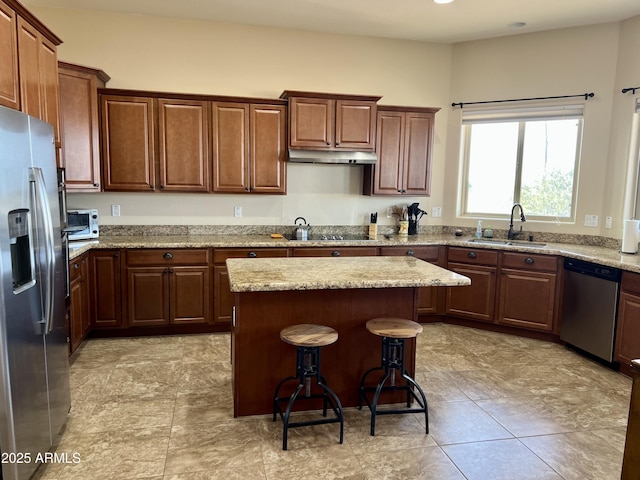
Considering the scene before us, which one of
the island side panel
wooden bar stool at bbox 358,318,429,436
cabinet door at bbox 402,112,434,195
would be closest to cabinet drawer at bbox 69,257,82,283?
the island side panel

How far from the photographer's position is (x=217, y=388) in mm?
3086

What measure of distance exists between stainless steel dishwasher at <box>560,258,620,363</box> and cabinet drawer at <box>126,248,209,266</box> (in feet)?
11.0

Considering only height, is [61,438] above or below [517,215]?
below

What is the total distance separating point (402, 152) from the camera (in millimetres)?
4762

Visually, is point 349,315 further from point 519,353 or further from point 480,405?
point 519,353

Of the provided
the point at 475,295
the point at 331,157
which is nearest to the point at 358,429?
the point at 475,295

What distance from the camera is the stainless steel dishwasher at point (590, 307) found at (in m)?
3.57

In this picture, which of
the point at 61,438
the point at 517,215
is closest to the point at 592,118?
the point at 517,215

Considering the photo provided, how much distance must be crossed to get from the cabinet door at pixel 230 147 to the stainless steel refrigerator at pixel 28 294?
6.76 feet

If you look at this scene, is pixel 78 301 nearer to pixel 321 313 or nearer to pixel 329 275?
pixel 321 313

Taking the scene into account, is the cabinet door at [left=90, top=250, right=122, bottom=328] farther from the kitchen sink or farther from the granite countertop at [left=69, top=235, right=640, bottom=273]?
the kitchen sink

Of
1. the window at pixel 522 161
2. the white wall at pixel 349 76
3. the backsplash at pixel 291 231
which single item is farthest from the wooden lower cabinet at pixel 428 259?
the window at pixel 522 161

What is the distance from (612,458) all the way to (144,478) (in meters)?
2.44

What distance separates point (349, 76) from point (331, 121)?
763mm
